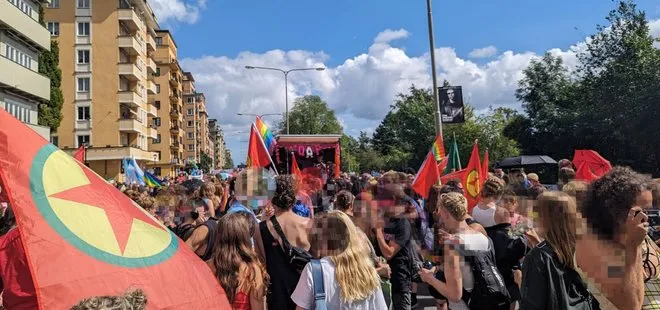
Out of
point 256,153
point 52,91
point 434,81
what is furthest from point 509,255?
point 52,91

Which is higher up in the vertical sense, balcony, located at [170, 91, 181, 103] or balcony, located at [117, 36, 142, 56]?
balcony, located at [117, 36, 142, 56]

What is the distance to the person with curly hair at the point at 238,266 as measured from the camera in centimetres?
381

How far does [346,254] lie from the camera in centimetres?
327

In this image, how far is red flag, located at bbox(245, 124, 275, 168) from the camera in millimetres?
8500

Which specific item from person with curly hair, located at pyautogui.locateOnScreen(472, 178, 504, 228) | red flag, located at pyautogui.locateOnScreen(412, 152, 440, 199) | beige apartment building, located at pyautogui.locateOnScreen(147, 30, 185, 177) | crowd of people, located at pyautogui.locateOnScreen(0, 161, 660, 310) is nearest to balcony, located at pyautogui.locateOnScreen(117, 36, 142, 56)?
beige apartment building, located at pyautogui.locateOnScreen(147, 30, 185, 177)

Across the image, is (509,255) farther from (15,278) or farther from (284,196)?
(15,278)

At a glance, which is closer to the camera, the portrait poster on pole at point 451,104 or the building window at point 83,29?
the portrait poster on pole at point 451,104

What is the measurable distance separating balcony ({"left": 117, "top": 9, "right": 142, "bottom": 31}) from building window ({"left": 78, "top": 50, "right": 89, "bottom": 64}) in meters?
4.73

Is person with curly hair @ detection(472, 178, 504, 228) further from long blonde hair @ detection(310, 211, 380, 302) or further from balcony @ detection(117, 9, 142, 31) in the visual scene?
balcony @ detection(117, 9, 142, 31)

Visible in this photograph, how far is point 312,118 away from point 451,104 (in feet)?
230

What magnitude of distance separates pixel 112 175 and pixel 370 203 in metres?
48.7

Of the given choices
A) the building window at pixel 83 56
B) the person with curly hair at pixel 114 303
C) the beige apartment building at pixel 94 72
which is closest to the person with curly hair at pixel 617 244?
the person with curly hair at pixel 114 303

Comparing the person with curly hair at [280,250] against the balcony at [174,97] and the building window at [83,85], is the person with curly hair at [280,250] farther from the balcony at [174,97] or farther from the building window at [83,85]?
the balcony at [174,97]

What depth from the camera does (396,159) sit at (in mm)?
62938
